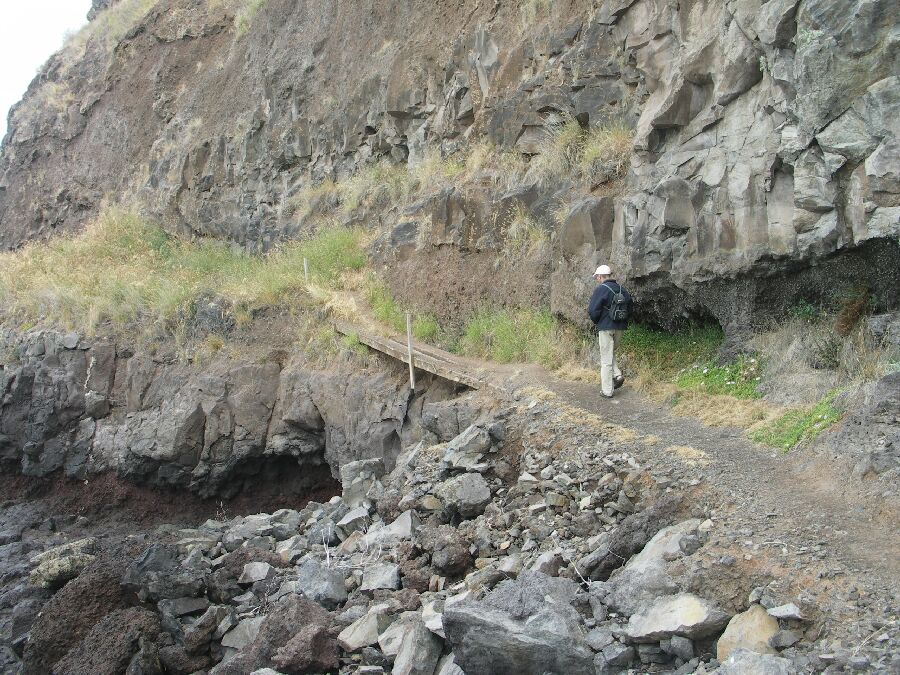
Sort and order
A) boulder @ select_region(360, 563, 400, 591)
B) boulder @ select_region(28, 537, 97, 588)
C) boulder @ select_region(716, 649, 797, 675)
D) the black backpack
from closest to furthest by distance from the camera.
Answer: boulder @ select_region(716, 649, 797, 675) < boulder @ select_region(360, 563, 400, 591) < the black backpack < boulder @ select_region(28, 537, 97, 588)

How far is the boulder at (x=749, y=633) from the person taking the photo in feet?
14.7

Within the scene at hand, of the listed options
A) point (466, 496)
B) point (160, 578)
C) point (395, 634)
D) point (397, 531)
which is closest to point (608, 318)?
point (466, 496)

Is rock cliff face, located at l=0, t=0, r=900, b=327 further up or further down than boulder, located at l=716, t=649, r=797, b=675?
further up

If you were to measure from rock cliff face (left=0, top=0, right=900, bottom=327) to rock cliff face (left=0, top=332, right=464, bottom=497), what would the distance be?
10.2 feet

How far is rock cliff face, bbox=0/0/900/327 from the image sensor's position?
7648 mm

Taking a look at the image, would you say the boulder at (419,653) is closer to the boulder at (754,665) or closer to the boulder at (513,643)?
the boulder at (513,643)

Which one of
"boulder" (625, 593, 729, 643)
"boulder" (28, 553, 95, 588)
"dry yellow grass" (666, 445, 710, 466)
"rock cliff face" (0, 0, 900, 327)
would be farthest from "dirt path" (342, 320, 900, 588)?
"boulder" (28, 553, 95, 588)

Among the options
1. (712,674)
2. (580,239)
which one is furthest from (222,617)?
(580,239)

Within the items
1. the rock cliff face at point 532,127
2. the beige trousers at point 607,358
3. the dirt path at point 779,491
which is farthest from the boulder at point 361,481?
the rock cliff face at point 532,127

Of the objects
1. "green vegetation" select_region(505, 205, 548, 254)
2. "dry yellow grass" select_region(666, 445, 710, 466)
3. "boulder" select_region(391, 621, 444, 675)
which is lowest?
"boulder" select_region(391, 621, 444, 675)

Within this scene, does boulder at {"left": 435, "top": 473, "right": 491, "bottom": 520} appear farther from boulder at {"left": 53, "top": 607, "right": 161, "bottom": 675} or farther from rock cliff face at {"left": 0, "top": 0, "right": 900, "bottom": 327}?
rock cliff face at {"left": 0, "top": 0, "right": 900, "bottom": 327}

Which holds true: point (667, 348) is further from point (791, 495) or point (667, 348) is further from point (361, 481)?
point (361, 481)

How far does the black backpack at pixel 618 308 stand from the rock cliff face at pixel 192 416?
3.62 meters

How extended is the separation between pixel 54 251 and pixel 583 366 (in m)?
21.1
